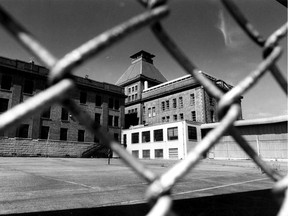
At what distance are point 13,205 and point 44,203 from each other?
470 mm

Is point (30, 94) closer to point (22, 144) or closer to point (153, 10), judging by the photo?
point (22, 144)

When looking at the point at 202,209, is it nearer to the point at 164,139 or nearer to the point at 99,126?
the point at 99,126

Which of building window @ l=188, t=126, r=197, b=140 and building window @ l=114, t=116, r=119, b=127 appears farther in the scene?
building window @ l=114, t=116, r=119, b=127

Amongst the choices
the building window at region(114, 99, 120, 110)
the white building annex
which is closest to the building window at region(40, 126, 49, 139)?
the building window at region(114, 99, 120, 110)

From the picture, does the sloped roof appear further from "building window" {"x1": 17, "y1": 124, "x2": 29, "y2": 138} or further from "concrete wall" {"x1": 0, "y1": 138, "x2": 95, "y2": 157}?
"building window" {"x1": 17, "y1": 124, "x2": 29, "y2": 138}

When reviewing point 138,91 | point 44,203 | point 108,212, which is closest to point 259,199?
point 108,212

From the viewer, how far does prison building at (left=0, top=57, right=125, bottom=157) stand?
3022 cm

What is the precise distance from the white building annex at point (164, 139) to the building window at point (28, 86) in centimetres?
1876

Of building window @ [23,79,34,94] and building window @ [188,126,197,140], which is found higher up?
building window @ [23,79,34,94]

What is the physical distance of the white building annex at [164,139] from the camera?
35.7 metres

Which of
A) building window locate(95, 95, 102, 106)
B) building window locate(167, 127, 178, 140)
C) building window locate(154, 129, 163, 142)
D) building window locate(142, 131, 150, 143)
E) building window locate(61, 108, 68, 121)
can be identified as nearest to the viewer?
building window locate(61, 108, 68, 121)

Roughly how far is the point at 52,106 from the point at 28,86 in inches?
169

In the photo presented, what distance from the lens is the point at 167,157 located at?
37.2 m

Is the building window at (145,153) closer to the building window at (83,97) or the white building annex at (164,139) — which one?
the white building annex at (164,139)
